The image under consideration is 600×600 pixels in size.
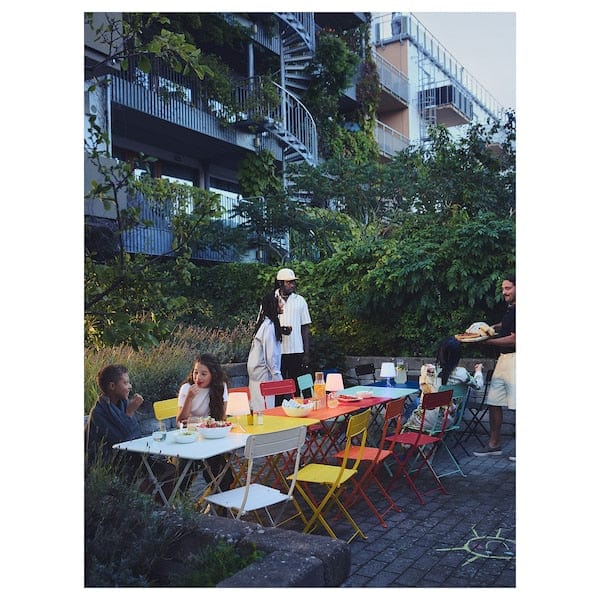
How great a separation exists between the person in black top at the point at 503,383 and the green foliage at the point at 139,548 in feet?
11.8

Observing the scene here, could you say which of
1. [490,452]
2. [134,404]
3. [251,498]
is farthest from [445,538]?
[490,452]

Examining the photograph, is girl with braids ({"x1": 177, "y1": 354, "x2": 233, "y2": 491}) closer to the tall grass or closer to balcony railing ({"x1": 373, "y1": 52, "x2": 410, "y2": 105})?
the tall grass

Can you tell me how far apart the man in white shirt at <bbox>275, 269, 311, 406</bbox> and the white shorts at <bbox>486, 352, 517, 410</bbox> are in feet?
6.24

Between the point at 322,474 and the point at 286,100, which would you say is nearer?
the point at 322,474

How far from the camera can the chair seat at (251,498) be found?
375 centimetres

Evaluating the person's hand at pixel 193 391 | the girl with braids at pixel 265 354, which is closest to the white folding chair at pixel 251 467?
the person's hand at pixel 193 391

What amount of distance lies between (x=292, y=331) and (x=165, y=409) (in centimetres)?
203

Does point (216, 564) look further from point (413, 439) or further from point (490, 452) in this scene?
point (490, 452)

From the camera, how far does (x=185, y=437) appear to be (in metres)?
4.00

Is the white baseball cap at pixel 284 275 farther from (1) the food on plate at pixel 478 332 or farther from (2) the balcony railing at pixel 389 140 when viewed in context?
(2) the balcony railing at pixel 389 140

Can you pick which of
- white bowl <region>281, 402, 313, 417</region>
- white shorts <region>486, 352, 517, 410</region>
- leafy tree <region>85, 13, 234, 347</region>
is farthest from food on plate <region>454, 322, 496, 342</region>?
leafy tree <region>85, 13, 234, 347</region>
